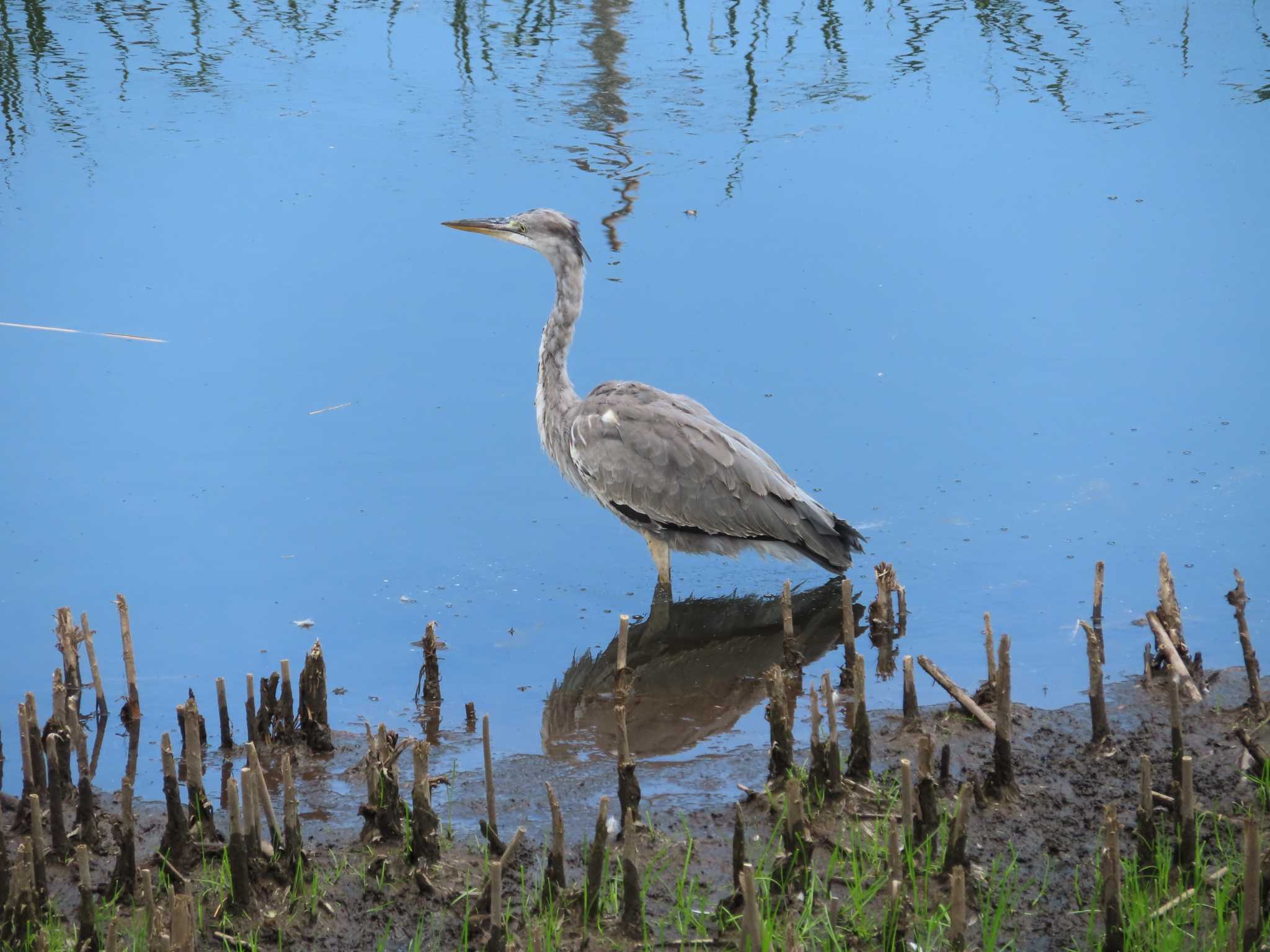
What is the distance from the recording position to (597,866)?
387cm

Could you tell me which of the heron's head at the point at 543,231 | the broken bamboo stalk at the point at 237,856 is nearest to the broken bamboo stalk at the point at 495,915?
the broken bamboo stalk at the point at 237,856

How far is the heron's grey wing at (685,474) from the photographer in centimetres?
738

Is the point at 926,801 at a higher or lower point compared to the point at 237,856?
lower

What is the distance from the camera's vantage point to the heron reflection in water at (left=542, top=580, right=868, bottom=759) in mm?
5926

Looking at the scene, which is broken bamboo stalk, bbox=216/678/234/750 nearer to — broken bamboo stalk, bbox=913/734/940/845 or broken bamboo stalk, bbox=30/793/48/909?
broken bamboo stalk, bbox=30/793/48/909

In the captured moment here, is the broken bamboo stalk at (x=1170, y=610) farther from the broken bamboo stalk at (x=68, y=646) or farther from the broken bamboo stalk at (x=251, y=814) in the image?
the broken bamboo stalk at (x=68, y=646)

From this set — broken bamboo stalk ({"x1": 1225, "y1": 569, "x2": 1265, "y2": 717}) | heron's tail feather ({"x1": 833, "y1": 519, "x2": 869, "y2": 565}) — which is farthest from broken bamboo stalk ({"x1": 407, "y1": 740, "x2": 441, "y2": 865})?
heron's tail feather ({"x1": 833, "y1": 519, "x2": 869, "y2": 565})

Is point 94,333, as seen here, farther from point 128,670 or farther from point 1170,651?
point 1170,651

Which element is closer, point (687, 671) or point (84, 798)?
point (84, 798)

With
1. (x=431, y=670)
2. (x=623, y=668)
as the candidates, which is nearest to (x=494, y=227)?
(x=431, y=670)

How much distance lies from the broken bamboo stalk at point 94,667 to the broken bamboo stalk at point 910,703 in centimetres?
305

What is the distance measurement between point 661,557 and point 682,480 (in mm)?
442

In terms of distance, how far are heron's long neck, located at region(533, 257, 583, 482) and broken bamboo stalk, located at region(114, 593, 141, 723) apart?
2813 mm

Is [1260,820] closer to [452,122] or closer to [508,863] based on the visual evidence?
[508,863]
